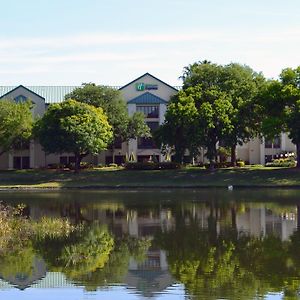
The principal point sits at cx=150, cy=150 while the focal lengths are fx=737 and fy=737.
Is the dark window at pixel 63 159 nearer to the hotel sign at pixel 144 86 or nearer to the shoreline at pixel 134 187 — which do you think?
the hotel sign at pixel 144 86

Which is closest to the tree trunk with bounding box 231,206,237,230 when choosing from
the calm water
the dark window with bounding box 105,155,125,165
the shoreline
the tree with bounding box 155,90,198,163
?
the calm water

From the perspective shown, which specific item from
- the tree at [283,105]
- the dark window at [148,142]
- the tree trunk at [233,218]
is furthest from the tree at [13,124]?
the tree trunk at [233,218]

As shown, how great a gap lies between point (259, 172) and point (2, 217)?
1771 inches

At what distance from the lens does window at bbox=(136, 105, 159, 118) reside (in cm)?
9388

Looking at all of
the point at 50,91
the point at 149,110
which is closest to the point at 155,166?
the point at 149,110

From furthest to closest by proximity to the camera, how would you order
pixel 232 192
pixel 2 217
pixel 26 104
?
pixel 26 104 < pixel 232 192 < pixel 2 217

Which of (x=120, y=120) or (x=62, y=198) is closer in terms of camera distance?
(x=62, y=198)

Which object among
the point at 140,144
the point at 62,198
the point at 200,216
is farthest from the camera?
the point at 140,144

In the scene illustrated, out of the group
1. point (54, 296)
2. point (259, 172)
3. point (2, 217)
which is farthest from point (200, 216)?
point (259, 172)

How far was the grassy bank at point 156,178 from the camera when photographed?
69.3 meters

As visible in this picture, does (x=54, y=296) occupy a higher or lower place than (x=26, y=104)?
lower

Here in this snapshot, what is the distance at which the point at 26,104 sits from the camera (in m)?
86.4

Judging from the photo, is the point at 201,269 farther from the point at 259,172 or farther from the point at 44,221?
the point at 259,172

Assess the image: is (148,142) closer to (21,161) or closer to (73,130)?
(21,161)
